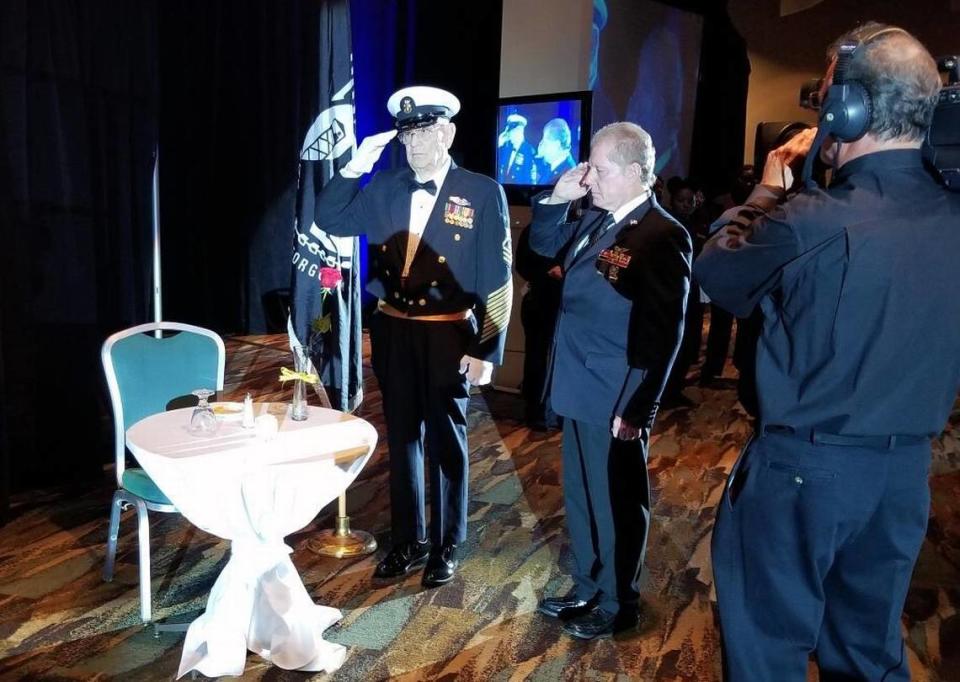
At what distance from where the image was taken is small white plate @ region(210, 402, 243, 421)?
7.93 ft

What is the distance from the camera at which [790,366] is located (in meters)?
1.50

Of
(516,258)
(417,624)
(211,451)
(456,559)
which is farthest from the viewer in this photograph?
(516,258)

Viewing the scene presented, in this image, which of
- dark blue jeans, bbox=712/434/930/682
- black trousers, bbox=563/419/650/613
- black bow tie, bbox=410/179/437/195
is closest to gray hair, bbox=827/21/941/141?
dark blue jeans, bbox=712/434/930/682

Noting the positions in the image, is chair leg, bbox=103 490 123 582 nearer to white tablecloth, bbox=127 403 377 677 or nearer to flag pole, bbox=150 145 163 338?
white tablecloth, bbox=127 403 377 677

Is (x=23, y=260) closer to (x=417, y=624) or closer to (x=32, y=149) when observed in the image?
(x=32, y=149)

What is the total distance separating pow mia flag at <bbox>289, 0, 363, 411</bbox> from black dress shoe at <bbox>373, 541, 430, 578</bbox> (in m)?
1.75

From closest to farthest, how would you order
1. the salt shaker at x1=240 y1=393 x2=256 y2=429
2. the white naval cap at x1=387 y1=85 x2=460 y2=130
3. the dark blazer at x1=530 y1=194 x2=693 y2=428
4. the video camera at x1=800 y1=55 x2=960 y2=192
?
the video camera at x1=800 y1=55 x2=960 y2=192 → the dark blazer at x1=530 y1=194 x2=693 y2=428 → the salt shaker at x1=240 y1=393 x2=256 y2=429 → the white naval cap at x1=387 y1=85 x2=460 y2=130

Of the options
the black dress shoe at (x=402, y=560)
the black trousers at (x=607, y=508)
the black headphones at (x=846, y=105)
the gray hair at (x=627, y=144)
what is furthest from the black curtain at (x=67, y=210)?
the black headphones at (x=846, y=105)

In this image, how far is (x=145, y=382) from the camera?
285 centimetres

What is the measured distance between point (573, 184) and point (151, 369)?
1.58m

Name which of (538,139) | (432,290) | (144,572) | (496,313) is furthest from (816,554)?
(538,139)

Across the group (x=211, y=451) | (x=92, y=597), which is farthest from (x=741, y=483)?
(x=92, y=597)

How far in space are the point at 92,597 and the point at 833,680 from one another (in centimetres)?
228

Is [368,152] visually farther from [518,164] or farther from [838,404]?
[518,164]
